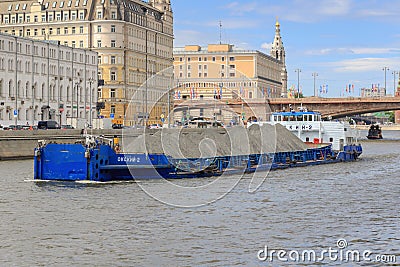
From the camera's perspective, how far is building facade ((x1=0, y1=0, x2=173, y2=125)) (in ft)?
435

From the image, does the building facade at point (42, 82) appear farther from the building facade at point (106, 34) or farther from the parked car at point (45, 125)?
the building facade at point (106, 34)

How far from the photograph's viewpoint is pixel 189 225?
31.0 metres

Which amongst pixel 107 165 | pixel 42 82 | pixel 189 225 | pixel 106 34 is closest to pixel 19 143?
pixel 107 165

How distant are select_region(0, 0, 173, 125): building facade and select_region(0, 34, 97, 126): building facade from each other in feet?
47.9

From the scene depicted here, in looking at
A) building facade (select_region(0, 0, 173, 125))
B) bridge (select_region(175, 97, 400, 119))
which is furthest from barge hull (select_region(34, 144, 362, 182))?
building facade (select_region(0, 0, 173, 125))

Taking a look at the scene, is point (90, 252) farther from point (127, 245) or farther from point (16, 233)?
point (16, 233)

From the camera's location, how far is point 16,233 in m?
28.8

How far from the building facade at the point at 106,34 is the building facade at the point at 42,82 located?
14.6 metres

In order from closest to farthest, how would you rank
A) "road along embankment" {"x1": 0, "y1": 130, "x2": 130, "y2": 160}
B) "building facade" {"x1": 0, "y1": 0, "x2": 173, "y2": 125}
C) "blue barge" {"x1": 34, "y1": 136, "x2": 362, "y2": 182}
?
1. "blue barge" {"x1": 34, "y1": 136, "x2": 362, "y2": 182}
2. "road along embankment" {"x1": 0, "y1": 130, "x2": 130, "y2": 160}
3. "building facade" {"x1": 0, "y1": 0, "x2": 173, "y2": 125}

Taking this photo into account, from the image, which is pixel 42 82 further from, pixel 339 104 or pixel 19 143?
pixel 339 104

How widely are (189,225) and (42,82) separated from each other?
242 ft

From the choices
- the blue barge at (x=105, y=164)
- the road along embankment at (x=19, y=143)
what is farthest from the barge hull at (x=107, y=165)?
the road along embankment at (x=19, y=143)

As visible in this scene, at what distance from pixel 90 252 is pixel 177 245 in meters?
3.10

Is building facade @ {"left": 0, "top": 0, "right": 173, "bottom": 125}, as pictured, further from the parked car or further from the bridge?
the parked car
